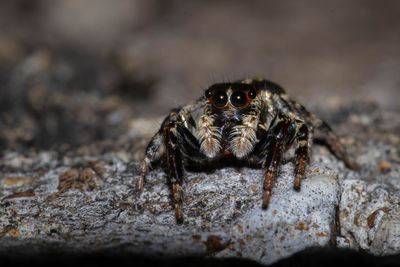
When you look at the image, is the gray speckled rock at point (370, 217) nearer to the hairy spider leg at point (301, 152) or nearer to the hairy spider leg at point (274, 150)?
the hairy spider leg at point (301, 152)

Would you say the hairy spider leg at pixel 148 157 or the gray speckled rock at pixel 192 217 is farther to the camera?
the hairy spider leg at pixel 148 157

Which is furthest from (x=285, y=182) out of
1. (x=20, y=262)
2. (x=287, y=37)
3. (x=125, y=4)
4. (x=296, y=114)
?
(x=125, y=4)

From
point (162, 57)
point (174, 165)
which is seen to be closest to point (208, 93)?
point (174, 165)

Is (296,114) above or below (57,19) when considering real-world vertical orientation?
below

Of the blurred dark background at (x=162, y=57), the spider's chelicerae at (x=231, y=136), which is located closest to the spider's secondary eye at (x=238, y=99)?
the spider's chelicerae at (x=231, y=136)

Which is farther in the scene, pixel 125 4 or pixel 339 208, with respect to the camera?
pixel 125 4

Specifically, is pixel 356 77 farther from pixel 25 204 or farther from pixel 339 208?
pixel 25 204
